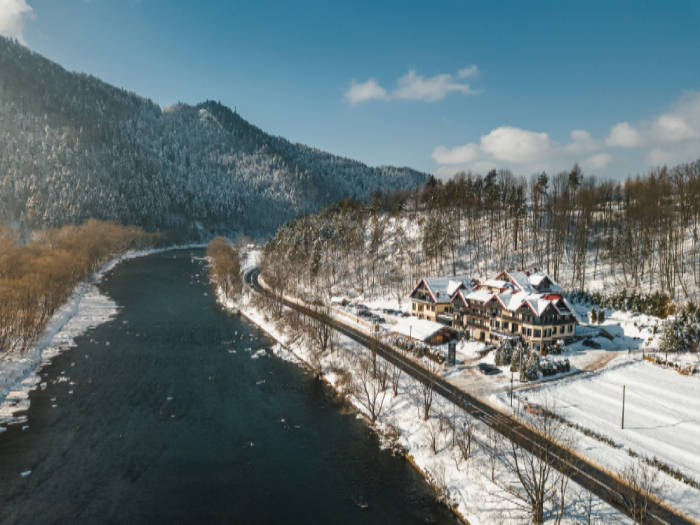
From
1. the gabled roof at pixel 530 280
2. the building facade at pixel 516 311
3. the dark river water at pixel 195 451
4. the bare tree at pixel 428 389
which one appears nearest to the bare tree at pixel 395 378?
the bare tree at pixel 428 389

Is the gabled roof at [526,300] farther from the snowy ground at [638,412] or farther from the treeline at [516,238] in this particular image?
the treeline at [516,238]

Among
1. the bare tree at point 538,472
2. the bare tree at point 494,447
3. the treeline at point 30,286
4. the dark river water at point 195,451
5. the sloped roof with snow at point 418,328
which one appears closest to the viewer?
the bare tree at point 538,472

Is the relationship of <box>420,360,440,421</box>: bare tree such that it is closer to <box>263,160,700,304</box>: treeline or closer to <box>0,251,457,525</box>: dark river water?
<box>0,251,457,525</box>: dark river water

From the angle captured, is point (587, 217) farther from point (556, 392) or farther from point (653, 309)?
point (556, 392)

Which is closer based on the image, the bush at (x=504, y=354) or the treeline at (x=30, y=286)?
the bush at (x=504, y=354)

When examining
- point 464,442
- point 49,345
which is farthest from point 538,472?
point 49,345

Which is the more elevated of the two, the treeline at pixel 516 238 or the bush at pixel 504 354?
the treeline at pixel 516 238
